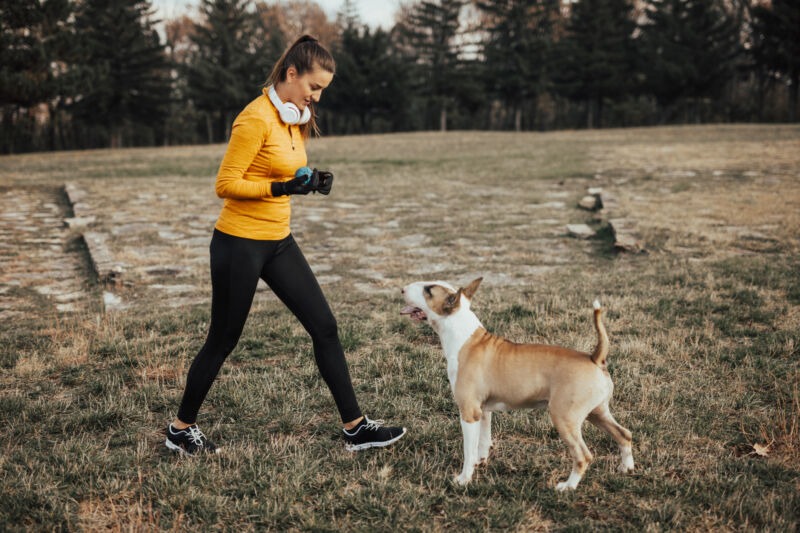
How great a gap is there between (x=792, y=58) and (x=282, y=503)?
4706 centimetres

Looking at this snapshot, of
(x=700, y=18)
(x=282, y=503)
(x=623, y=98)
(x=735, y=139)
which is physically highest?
(x=700, y=18)

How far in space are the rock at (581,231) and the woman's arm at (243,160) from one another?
7.18 metres

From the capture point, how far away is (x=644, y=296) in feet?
20.8

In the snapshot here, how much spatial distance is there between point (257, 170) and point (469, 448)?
1.96 metres

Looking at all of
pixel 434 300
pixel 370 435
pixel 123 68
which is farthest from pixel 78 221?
pixel 123 68

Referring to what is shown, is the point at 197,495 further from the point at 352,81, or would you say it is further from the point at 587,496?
the point at 352,81

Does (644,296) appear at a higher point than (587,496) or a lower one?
higher

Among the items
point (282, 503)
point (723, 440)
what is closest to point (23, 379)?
point (282, 503)

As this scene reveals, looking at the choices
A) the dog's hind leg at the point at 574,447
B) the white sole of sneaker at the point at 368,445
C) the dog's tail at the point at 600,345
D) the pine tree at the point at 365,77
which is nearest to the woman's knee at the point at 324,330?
the white sole of sneaker at the point at 368,445

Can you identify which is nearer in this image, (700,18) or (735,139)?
(735,139)

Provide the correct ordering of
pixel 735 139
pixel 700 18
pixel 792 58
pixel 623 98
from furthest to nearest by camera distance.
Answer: pixel 623 98 < pixel 700 18 < pixel 792 58 < pixel 735 139

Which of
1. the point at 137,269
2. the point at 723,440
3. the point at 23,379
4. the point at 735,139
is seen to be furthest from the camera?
the point at 735,139

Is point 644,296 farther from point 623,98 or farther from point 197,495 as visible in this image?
point 623,98

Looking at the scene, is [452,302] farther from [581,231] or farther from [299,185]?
[581,231]
